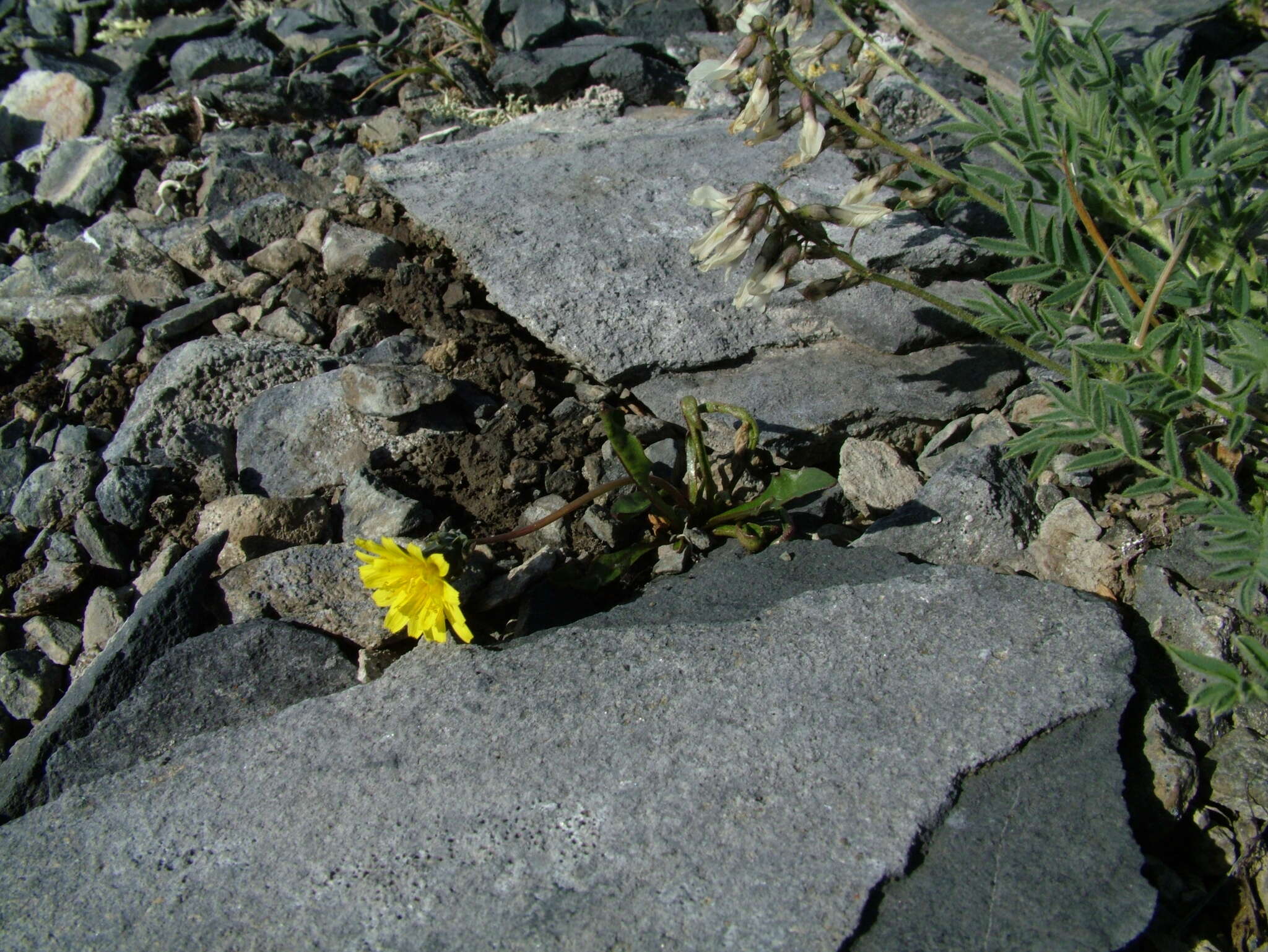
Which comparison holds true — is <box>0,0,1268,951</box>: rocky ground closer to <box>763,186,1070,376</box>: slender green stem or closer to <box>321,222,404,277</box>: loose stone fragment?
<box>321,222,404,277</box>: loose stone fragment

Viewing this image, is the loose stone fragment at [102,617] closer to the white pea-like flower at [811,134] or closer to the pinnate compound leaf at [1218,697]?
the white pea-like flower at [811,134]

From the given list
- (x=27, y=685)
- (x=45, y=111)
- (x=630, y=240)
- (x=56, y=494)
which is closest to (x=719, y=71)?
(x=630, y=240)

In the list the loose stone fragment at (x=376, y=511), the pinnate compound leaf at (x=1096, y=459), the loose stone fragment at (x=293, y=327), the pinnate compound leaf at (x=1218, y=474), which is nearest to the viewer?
the pinnate compound leaf at (x=1218, y=474)

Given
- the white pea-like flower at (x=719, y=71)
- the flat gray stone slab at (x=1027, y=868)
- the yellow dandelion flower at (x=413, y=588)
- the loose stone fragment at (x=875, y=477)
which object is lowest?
the loose stone fragment at (x=875, y=477)

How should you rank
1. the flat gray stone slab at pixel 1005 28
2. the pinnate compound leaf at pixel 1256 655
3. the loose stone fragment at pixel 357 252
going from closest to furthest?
the pinnate compound leaf at pixel 1256 655
the loose stone fragment at pixel 357 252
the flat gray stone slab at pixel 1005 28

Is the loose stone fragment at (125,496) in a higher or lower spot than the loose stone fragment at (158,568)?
higher

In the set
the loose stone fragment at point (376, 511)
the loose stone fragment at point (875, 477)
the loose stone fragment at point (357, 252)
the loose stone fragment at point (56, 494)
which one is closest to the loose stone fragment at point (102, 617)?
the loose stone fragment at point (56, 494)

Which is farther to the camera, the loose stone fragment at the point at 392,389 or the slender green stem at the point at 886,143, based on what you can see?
the loose stone fragment at the point at 392,389
